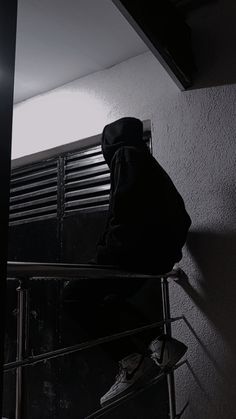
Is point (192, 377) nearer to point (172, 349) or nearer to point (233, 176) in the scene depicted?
point (172, 349)

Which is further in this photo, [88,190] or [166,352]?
[88,190]

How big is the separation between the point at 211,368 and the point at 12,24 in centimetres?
149

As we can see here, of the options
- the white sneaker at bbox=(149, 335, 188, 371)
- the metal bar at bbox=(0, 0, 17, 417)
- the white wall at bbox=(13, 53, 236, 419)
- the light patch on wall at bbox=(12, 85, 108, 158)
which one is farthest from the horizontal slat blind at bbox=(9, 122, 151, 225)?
the metal bar at bbox=(0, 0, 17, 417)

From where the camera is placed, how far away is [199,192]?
1.66 metres

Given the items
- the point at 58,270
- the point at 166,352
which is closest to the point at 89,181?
the point at 166,352

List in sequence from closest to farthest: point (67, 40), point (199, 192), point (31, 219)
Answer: point (199, 192)
point (67, 40)
point (31, 219)

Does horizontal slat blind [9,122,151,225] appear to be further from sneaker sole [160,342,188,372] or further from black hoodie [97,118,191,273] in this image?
sneaker sole [160,342,188,372]

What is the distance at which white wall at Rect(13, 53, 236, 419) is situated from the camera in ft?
4.84

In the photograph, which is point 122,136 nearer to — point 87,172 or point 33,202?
point 87,172

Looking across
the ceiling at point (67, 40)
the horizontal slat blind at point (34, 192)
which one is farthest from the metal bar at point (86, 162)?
the ceiling at point (67, 40)

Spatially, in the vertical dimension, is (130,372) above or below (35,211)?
below

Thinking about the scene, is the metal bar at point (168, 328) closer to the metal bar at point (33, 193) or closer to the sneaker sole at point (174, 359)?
the sneaker sole at point (174, 359)

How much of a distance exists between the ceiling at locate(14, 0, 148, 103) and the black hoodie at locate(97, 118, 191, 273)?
817 mm

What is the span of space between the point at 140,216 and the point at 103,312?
1.39 feet
